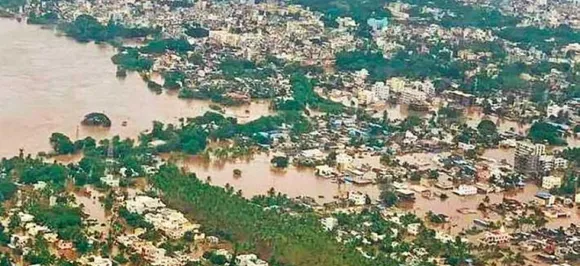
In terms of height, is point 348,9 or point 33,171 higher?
point 33,171

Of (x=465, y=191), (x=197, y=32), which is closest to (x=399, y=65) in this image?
(x=197, y=32)

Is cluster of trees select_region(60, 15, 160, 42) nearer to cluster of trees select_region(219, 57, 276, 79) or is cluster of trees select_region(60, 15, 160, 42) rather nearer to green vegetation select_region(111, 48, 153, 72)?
green vegetation select_region(111, 48, 153, 72)

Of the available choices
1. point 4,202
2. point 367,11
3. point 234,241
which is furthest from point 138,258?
point 367,11

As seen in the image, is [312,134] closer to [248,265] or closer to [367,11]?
[248,265]

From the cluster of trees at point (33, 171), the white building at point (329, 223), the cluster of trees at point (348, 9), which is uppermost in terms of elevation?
the cluster of trees at point (33, 171)

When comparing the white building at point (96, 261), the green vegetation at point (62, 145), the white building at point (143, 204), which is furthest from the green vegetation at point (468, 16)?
the white building at point (96, 261)

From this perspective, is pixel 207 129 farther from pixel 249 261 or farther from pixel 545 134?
pixel 249 261

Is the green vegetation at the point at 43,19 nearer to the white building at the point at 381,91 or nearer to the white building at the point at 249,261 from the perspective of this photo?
the white building at the point at 381,91

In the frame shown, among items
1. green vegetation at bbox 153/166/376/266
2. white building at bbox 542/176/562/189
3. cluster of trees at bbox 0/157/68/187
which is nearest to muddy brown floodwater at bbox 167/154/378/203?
green vegetation at bbox 153/166/376/266
